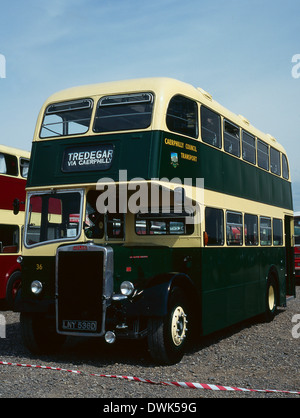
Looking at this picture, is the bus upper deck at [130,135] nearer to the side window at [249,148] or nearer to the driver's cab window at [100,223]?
the driver's cab window at [100,223]

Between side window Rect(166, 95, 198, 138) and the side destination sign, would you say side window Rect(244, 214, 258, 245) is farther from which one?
the side destination sign

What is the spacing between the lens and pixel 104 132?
8156 mm

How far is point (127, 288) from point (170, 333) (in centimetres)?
85

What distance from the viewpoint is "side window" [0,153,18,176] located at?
1452 centimetres

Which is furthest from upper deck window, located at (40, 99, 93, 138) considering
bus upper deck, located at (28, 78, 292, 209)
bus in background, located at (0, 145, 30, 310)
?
bus in background, located at (0, 145, 30, 310)

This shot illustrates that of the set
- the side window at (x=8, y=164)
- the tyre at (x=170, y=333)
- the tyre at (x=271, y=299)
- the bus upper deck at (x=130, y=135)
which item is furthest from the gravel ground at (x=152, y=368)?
the side window at (x=8, y=164)

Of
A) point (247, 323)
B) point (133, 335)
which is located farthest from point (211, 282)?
point (247, 323)

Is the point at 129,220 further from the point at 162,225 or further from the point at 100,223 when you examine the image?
the point at 100,223

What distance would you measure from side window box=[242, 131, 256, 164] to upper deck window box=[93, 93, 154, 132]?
353cm

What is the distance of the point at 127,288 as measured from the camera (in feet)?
24.5

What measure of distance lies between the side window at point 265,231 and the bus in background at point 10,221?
6.01 m

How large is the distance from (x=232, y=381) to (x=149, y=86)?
420 centimetres

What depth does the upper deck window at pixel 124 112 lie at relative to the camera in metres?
8.01

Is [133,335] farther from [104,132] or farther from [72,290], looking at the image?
[104,132]
